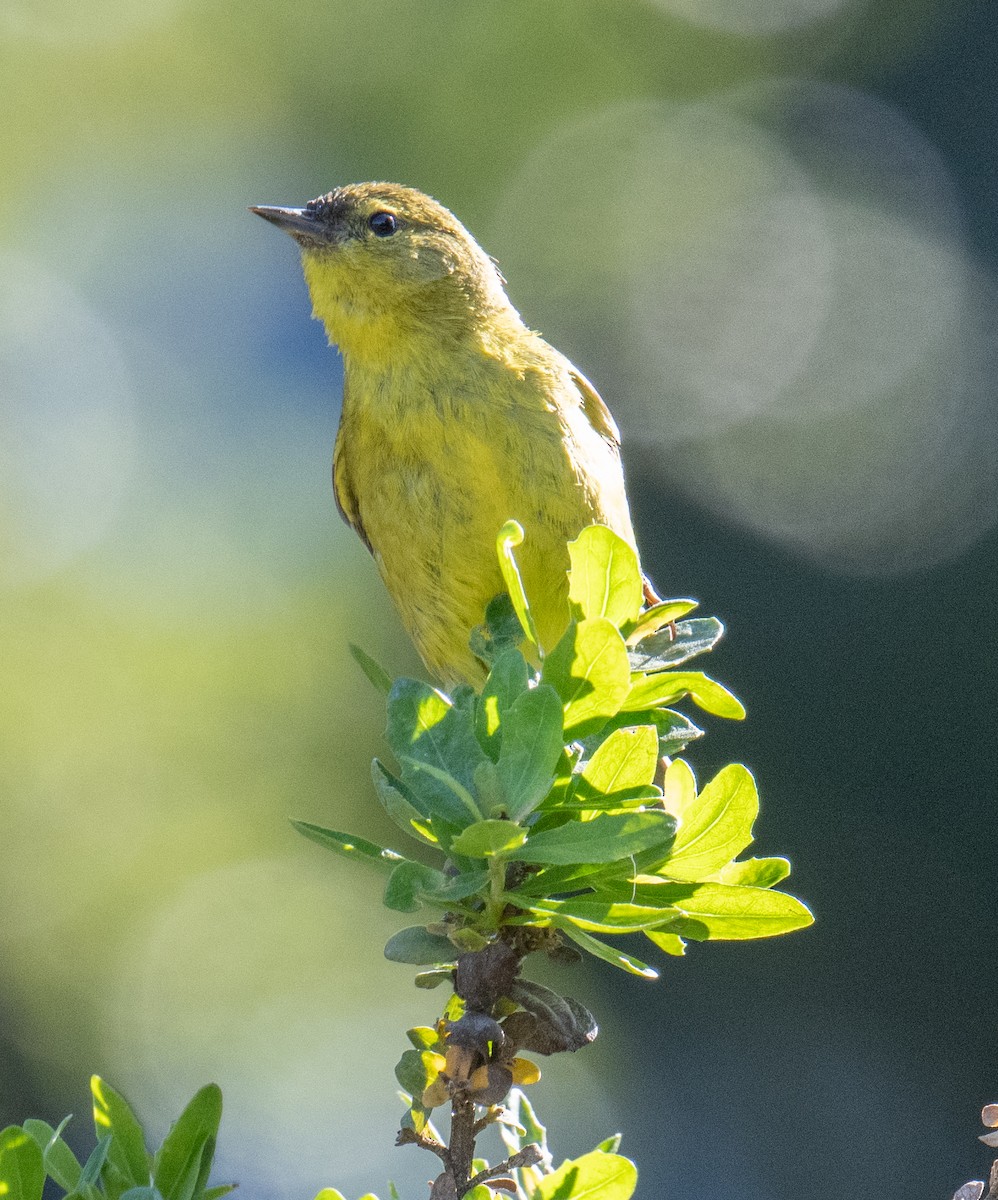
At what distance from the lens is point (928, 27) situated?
7438mm

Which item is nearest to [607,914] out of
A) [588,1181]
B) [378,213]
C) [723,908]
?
[723,908]

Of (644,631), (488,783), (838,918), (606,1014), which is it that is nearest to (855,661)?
(838,918)

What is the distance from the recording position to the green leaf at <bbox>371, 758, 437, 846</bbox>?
4.38ft

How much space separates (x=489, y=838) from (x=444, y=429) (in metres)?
2.44

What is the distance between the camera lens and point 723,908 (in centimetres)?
135

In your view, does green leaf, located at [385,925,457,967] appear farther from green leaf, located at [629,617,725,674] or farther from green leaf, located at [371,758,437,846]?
green leaf, located at [629,617,725,674]

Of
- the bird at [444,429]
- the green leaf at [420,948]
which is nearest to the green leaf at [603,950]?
the green leaf at [420,948]

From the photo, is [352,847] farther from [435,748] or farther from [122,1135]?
[122,1135]

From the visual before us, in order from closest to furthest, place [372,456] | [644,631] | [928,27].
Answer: [644,631], [372,456], [928,27]

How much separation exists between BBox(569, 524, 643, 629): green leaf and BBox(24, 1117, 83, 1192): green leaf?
0.69 m

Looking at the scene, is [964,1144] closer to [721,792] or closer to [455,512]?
[455,512]

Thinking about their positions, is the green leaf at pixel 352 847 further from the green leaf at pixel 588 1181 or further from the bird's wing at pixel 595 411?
the bird's wing at pixel 595 411

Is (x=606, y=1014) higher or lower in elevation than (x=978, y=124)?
lower

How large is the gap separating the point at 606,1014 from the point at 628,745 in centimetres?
572
